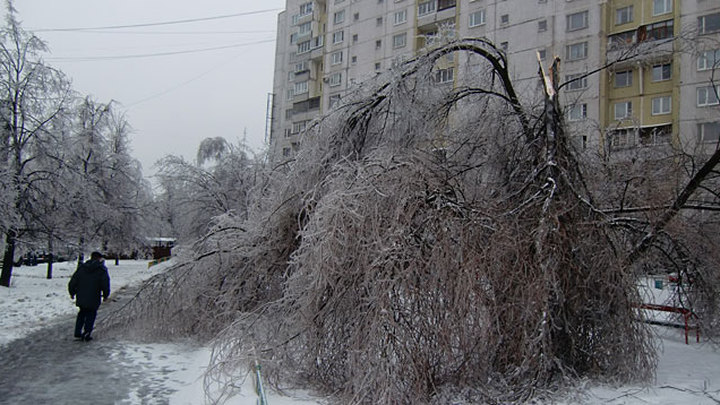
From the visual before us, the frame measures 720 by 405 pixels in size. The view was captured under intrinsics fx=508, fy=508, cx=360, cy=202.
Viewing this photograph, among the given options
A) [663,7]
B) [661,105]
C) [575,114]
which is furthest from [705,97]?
[575,114]

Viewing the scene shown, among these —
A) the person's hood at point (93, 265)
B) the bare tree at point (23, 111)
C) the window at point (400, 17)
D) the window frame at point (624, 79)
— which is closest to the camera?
the person's hood at point (93, 265)

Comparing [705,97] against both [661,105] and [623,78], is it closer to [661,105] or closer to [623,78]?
[661,105]

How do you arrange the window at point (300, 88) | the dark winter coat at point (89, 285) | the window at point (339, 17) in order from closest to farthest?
the dark winter coat at point (89, 285), the window at point (339, 17), the window at point (300, 88)

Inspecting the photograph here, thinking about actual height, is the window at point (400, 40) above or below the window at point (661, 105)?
above

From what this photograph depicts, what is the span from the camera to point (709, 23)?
25250mm

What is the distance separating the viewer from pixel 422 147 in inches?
322

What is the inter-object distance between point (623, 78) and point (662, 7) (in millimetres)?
3982

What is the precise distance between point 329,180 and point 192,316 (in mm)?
3959

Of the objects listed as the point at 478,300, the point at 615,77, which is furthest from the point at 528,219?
the point at 615,77

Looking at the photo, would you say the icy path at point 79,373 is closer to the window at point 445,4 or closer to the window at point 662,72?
the window at point 662,72

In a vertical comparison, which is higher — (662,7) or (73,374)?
(662,7)

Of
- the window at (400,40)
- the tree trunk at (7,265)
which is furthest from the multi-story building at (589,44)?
the tree trunk at (7,265)

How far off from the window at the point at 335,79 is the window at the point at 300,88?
4795 mm

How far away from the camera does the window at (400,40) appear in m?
37.2
